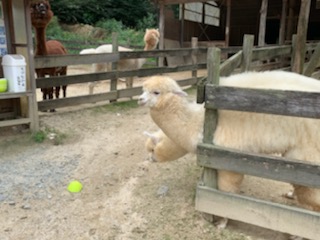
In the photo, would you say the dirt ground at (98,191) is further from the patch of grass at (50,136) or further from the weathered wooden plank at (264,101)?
the weathered wooden plank at (264,101)

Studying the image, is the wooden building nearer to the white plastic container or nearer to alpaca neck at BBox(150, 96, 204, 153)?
the white plastic container

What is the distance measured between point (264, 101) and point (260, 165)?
0.51 m

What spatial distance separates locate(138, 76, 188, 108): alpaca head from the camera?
3.09 m

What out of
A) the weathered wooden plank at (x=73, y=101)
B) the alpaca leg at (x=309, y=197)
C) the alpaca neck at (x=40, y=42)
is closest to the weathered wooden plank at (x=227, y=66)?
the alpaca leg at (x=309, y=197)

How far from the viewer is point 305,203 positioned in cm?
280

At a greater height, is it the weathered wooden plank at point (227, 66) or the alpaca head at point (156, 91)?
the weathered wooden plank at point (227, 66)

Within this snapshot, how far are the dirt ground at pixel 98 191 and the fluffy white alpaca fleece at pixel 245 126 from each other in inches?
24.8

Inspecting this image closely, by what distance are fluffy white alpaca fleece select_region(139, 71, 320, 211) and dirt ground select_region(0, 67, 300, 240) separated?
630 millimetres

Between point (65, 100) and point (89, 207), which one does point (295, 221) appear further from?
point (65, 100)

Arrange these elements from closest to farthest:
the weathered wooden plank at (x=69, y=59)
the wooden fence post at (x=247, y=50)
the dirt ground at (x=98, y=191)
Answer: the dirt ground at (x=98, y=191)
the wooden fence post at (x=247, y=50)
the weathered wooden plank at (x=69, y=59)

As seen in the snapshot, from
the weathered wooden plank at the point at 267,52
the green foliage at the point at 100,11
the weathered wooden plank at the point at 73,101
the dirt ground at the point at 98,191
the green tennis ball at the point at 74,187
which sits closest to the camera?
the dirt ground at the point at 98,191

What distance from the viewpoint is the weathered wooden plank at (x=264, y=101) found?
2412 mm

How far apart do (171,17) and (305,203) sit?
12832 mm

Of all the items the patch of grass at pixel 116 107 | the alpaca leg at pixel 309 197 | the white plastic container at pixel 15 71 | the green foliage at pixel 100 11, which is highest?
the green foliage at pixel 100 11
